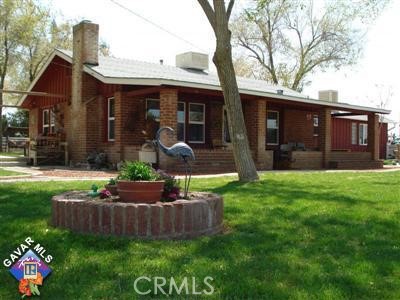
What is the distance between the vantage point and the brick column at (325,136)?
62.2 ft

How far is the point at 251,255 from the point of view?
166 inches

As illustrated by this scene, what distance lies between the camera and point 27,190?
8070 millimetres

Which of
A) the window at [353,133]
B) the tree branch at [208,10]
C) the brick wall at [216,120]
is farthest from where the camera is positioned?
the window at [353,133]

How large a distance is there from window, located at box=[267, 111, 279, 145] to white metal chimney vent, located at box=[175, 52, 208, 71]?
11.6 feet

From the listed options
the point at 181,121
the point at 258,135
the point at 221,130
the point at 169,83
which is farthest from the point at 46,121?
the point at 258,135

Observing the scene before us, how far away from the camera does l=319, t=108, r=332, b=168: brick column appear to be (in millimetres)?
18953

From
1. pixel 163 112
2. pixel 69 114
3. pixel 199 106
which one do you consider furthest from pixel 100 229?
pixel 69 114

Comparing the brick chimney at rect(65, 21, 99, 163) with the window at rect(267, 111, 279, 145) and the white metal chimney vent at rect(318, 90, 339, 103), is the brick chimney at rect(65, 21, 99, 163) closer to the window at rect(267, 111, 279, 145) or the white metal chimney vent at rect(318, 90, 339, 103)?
the window at rect(267, 111, 279, 145)

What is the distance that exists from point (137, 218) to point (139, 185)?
0.35 metres

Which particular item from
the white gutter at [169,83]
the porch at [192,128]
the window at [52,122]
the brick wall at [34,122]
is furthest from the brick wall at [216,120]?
the brick wall at [34,122]

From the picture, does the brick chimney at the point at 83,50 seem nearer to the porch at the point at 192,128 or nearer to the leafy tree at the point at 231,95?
the porch at the point at 192,128

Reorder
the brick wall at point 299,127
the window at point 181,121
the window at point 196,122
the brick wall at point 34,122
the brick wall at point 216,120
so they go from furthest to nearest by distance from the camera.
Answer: the brick wall at point 34,122 → the brick wall at point 299,127 → the brick wall at point 216,120 → the window at point 196,122 → the window at point 181,121

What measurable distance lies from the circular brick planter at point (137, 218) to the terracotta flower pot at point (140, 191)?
122 mm

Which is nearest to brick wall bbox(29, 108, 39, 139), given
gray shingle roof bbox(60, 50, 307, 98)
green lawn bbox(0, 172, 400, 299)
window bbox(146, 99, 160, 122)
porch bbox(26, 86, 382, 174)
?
porch bbox(26, 86, 382, 174)
